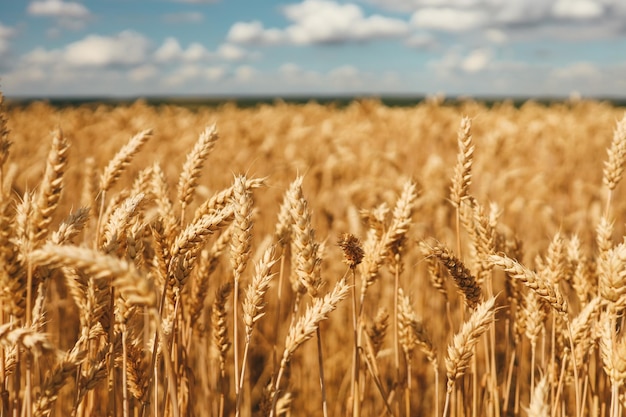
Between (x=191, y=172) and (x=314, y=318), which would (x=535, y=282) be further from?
(x=191, y=172)

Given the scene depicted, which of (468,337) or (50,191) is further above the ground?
(50,191)

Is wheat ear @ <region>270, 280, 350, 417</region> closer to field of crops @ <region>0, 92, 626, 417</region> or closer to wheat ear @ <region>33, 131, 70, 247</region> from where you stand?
field of crops @ <region>0, 92, 626, 417</region>

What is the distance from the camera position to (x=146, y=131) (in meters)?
2.27

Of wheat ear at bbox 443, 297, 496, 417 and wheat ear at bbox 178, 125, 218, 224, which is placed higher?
wheat ear at bbox 178, 125, 218, 224

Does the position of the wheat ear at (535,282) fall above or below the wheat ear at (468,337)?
above

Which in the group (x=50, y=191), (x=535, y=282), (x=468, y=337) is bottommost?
(x=468, y=337)

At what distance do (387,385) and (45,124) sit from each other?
10683mm

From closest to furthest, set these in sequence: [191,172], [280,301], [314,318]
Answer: [314,318] → [191,172] → [280,301]

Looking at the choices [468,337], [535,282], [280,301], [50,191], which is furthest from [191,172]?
[535,282]

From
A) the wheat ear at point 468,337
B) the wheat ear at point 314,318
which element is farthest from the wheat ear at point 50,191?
the wheat ear at point 468,337

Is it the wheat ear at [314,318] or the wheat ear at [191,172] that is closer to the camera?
the wheat ear at [314,318]

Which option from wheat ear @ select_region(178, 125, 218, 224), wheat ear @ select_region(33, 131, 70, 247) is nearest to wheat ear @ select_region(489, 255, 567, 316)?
wheat ear @ select_region(178, 125, 218, 224)

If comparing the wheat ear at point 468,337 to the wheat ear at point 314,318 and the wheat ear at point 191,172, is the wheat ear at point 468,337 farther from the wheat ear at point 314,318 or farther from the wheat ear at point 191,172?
the wheat ear at point 191,172

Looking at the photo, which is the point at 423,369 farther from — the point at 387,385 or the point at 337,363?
the point at 337,363
